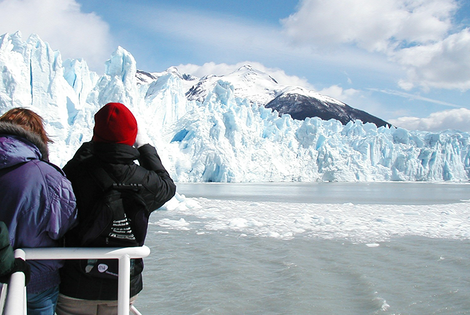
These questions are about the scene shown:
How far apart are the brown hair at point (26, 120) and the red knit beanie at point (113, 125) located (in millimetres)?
246

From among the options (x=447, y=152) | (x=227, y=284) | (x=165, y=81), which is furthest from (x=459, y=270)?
(x=447, y=152)

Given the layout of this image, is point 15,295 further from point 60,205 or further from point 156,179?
point 156,179

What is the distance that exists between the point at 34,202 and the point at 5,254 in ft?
0.86

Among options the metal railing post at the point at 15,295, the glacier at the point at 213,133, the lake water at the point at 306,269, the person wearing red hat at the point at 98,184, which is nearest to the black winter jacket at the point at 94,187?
the person wearing red hat at the point at 98,184

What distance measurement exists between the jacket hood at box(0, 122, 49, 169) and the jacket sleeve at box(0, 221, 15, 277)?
0.30 m

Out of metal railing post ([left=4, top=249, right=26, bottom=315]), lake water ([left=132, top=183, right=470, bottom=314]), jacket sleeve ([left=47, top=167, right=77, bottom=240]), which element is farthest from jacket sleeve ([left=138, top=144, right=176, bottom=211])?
lake water ([left=132, top=183, right=470, bottom=314])

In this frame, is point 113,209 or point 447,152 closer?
point 113,209

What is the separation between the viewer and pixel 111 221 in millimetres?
1239

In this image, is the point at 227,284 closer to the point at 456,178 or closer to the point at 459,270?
the point at 459,270

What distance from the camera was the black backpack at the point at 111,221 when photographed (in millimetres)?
1223

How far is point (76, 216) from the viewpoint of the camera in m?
1.26

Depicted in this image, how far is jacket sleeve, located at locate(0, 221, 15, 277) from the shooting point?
3.03ft

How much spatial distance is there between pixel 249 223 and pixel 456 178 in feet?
127

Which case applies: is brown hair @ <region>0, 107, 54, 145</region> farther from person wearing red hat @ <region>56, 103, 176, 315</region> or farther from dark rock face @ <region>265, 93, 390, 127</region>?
dark rock face @ <region>265, 93, 390, 127</region>
